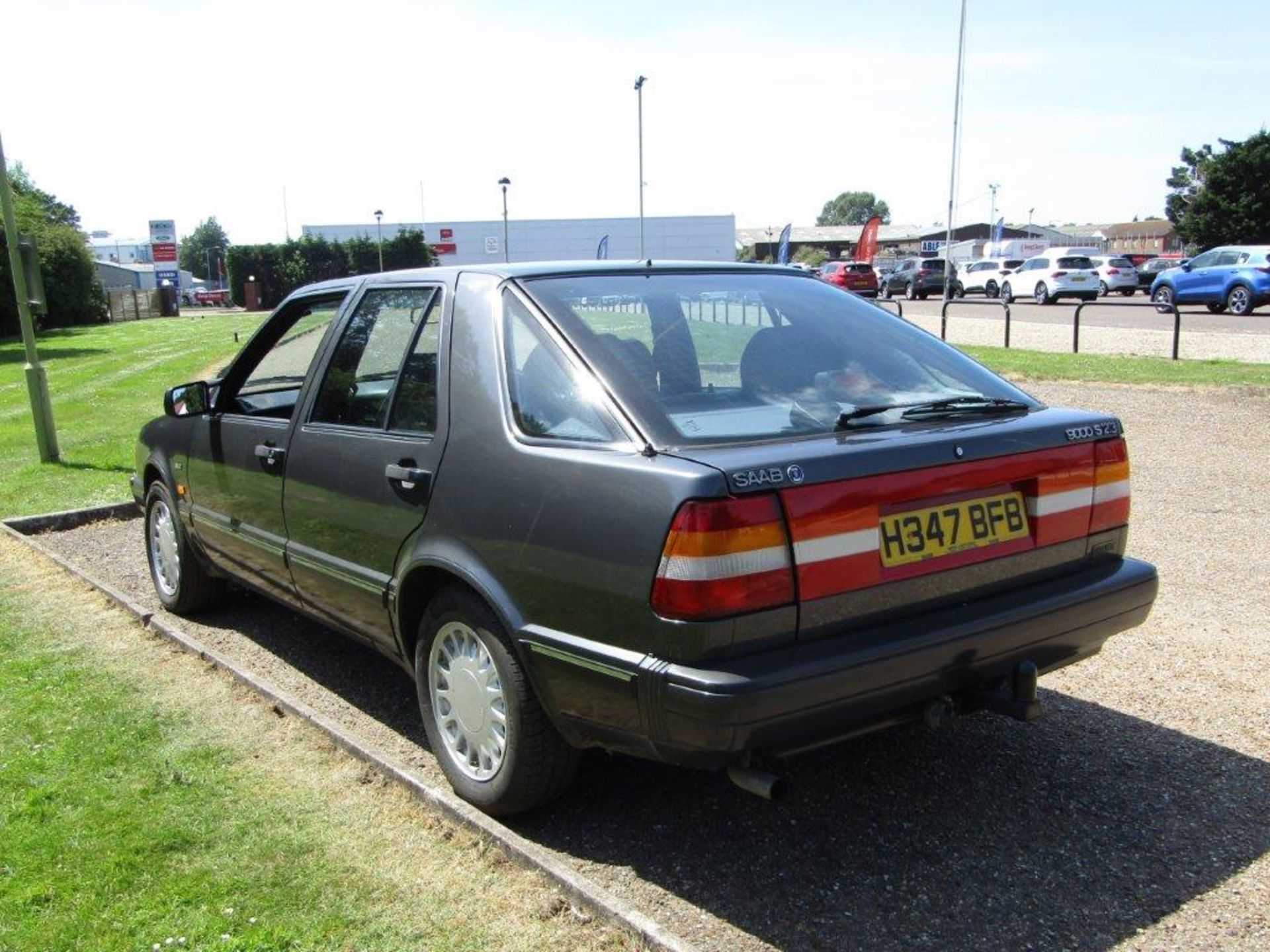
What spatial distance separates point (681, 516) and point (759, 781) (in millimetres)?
709

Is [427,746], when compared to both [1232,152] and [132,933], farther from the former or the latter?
[1232,152]

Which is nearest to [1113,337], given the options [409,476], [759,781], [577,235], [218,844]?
[409,476]

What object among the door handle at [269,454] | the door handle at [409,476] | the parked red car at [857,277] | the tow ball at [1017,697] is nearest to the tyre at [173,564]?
the door handle at [269,454]

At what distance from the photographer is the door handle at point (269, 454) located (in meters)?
4.47

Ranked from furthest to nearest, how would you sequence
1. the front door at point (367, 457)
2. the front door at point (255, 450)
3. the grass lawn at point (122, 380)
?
the front door at point (255, 450) → the grass lawn at point (122, 380) → the front door at point (367, 457)

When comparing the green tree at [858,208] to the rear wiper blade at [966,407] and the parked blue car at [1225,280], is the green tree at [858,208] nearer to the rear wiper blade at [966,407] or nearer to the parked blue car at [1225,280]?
the parked blue car at [1225,280]

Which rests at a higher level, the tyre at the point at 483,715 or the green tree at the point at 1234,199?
the green tree at the point at 1234,199

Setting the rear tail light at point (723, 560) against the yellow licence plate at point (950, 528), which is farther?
the yellow licence plate at point (950, 528)

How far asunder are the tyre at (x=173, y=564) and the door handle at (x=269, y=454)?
1.22 metres

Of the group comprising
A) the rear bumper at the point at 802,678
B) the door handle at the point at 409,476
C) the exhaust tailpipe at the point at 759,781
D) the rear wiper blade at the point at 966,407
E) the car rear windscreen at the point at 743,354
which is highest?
the car rear windscreen at the point at 743,354

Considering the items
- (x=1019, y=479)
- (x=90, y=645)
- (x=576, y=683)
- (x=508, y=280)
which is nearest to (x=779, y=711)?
(x=576, y=683)

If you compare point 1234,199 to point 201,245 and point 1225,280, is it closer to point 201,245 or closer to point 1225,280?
point 1225,280

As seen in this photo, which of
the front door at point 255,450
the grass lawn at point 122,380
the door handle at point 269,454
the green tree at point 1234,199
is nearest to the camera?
the grass lawn at point 122,380

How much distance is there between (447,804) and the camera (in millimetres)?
3445
